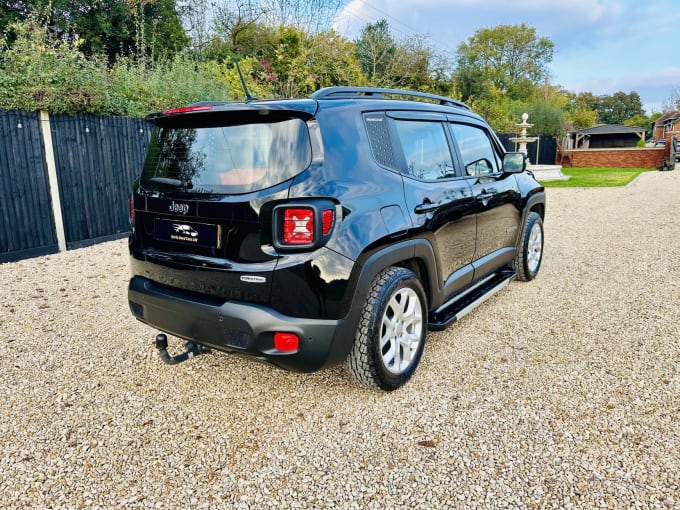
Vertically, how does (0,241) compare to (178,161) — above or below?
below

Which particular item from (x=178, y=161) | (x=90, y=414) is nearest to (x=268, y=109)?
(x=178, y=161)

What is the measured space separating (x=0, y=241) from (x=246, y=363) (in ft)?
15.9

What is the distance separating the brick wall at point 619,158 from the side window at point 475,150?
92.8 feet

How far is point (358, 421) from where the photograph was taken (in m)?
2.62

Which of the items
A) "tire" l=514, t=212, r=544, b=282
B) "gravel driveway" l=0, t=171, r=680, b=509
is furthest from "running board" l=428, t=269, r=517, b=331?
"tire" l=514, t=212, r=544, b=282

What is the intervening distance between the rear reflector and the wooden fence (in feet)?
18.7

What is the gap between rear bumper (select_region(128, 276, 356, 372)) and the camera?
7.59 ft

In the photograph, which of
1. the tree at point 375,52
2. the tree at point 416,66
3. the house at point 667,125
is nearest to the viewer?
the tree at point 375,52

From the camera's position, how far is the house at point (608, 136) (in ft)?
136

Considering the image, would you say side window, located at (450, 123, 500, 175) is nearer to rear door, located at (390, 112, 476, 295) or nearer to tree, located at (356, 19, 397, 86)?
rear door, located at (390, 112, 476, 295)

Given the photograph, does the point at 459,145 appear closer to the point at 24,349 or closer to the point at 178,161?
the point at 178,161

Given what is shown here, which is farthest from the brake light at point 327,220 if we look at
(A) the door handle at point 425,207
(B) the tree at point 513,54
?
(B) the tree at point 513,54

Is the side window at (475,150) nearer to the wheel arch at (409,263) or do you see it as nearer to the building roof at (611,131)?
the wheel arch at (409,263)

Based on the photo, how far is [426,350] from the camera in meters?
3.51
